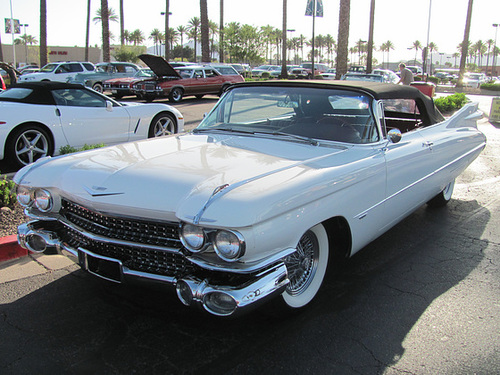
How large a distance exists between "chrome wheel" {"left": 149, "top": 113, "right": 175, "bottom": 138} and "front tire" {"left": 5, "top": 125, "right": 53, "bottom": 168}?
1.85m

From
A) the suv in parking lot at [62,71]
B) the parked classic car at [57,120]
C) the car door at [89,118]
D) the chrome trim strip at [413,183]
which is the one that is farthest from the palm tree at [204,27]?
the chrome trim strip at [413,183]

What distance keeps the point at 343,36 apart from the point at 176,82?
690 cm

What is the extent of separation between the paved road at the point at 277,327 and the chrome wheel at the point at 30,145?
342 cm

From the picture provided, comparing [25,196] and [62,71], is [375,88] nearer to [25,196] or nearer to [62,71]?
[25,196]

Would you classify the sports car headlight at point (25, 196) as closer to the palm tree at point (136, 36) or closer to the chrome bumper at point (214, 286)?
the chrome bumper at point (214, 286)

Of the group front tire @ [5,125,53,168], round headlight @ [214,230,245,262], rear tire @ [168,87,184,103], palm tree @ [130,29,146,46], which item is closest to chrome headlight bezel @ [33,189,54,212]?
round headlight @ [214,230,245,262]

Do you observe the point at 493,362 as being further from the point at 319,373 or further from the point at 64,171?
the point at 64,171

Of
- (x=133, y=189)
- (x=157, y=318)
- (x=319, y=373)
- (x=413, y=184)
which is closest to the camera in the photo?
(x=319, y=373)

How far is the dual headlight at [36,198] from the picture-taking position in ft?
9.87

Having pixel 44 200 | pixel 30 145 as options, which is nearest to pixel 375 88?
pixel 44 200

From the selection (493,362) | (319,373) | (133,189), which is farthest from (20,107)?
(493,362)

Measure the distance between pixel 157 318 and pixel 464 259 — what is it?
2.77 m

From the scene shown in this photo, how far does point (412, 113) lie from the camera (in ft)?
16.8

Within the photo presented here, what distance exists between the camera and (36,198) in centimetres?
305
